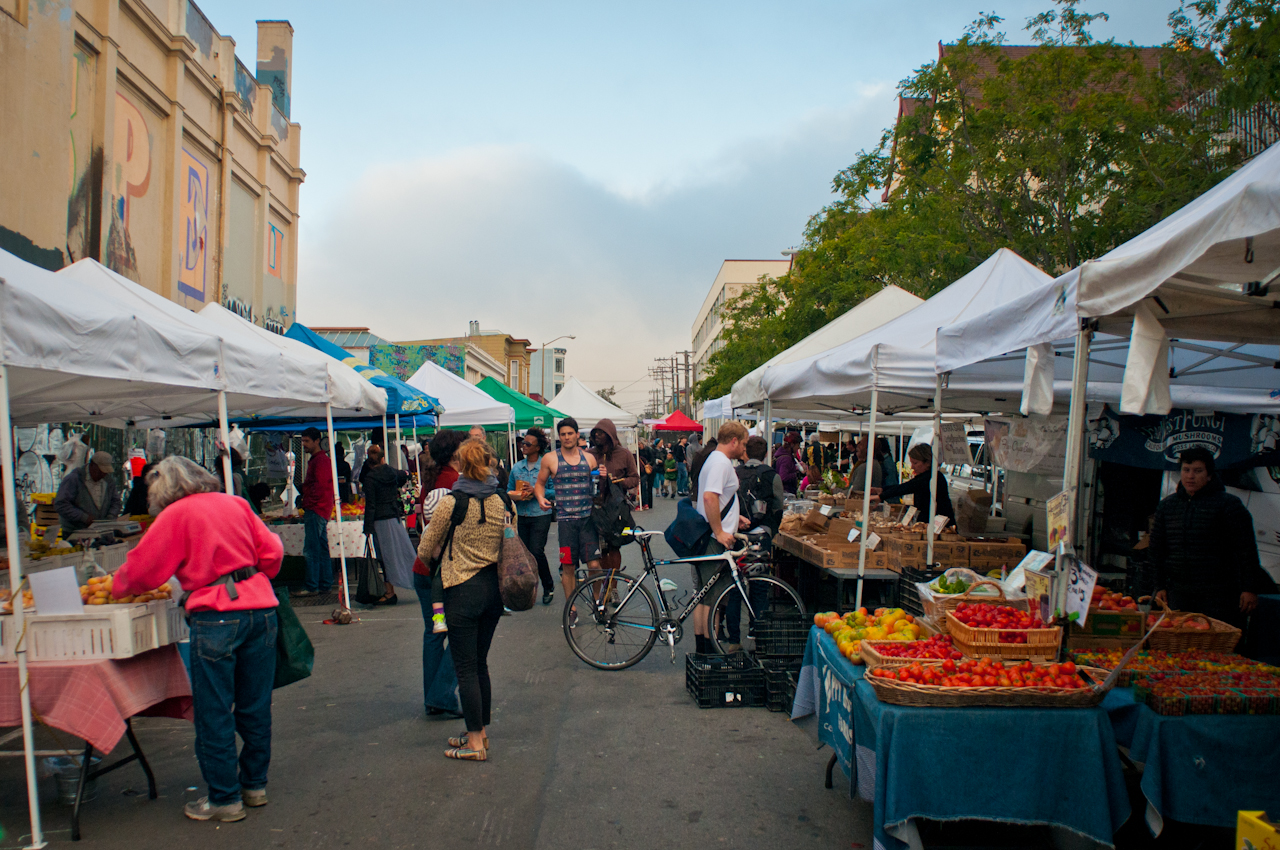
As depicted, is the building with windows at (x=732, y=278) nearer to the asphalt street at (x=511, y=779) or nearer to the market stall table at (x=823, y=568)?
the market stall table at (x=823, y=568)

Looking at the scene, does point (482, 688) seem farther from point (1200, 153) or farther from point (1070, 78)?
point (1070, 78)

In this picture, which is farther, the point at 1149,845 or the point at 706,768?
the point at 706,768

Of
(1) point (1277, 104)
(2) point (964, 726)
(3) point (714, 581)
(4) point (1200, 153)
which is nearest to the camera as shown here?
(2) point (964, 726)

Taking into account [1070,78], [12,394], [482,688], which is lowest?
[482,688]

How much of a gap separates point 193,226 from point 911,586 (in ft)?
42.7

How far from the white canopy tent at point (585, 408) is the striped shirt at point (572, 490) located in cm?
1702

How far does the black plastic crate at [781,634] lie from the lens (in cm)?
645

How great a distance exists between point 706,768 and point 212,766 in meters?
2.69

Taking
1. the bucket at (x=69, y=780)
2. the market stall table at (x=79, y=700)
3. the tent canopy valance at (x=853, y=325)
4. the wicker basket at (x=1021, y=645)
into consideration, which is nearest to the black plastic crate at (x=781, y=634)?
the wicker basket at (x=1021, y=645)

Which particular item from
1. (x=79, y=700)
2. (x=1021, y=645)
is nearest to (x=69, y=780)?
(x=79, y=700)

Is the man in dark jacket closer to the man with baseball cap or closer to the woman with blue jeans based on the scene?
the woman with blue jeans

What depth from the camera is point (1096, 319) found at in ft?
13.6

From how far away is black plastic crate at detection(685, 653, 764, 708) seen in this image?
6344 mm

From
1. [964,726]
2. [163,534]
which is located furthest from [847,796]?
[163,534]
